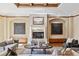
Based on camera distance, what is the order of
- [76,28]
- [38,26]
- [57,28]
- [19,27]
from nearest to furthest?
[76,28], [19,27], [57,28], [38,26]

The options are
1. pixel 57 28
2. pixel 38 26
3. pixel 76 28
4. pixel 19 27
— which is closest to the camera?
pixel 76 28

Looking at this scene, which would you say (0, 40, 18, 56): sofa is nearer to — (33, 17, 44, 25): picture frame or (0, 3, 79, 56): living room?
(0, 3, 79, 56): living room

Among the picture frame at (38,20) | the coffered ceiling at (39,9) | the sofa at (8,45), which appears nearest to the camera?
the coffered ceiling at (39,9)

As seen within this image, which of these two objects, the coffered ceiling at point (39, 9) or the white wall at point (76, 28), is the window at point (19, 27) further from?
the white wall at point (76, 28)

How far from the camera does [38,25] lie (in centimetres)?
288

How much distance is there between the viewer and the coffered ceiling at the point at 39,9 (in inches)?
93.4

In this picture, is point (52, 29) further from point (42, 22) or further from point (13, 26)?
point (13, 26)

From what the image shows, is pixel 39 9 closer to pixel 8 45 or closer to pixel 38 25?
pixel 38 25

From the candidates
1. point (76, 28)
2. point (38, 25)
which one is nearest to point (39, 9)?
point (38, 25)

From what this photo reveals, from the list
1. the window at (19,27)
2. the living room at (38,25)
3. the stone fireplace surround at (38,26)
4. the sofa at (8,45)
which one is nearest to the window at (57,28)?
the living room at (38,25)

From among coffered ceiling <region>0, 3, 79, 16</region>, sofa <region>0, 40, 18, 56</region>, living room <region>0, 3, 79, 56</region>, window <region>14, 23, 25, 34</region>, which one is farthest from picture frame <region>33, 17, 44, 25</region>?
sofa <region>0, 40, 18, 56</region>

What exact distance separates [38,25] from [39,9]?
1.20 feet

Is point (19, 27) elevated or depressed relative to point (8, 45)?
elevated

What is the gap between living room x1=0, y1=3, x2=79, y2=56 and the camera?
8.08 feet
